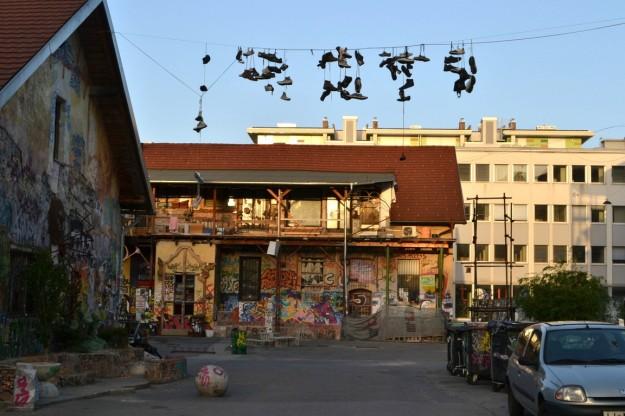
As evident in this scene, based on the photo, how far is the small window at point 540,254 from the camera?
74562mm

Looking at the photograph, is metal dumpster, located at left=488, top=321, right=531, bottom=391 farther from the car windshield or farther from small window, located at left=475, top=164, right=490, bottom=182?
small window, located at left=475, top=164, right=490, bottom=182

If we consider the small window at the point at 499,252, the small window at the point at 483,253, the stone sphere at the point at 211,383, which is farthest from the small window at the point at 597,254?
the stone sphere at the point at 211,383

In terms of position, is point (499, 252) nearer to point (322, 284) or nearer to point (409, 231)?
point (409, 231)

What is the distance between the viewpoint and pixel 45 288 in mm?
18000

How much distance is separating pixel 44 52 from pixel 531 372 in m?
11.4

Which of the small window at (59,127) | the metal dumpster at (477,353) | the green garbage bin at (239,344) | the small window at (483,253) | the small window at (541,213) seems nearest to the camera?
the metal dumpster at (477,353)

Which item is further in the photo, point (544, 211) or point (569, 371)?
point (544, 211)

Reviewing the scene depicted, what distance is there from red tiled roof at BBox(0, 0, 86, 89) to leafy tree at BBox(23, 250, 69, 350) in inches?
169

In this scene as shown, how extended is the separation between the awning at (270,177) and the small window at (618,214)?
117ft

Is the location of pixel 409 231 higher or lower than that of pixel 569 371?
higher


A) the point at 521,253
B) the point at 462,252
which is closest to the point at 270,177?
the point at 462,252

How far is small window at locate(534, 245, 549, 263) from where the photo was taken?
74.6 meters

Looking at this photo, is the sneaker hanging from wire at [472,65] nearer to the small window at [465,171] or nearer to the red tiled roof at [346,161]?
the red tiled roof at [346,161]

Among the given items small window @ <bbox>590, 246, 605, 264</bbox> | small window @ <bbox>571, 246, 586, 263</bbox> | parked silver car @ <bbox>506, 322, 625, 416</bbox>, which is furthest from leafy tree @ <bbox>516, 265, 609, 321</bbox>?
small window @ <bbox>590, 246, 605, 264</bbox>
